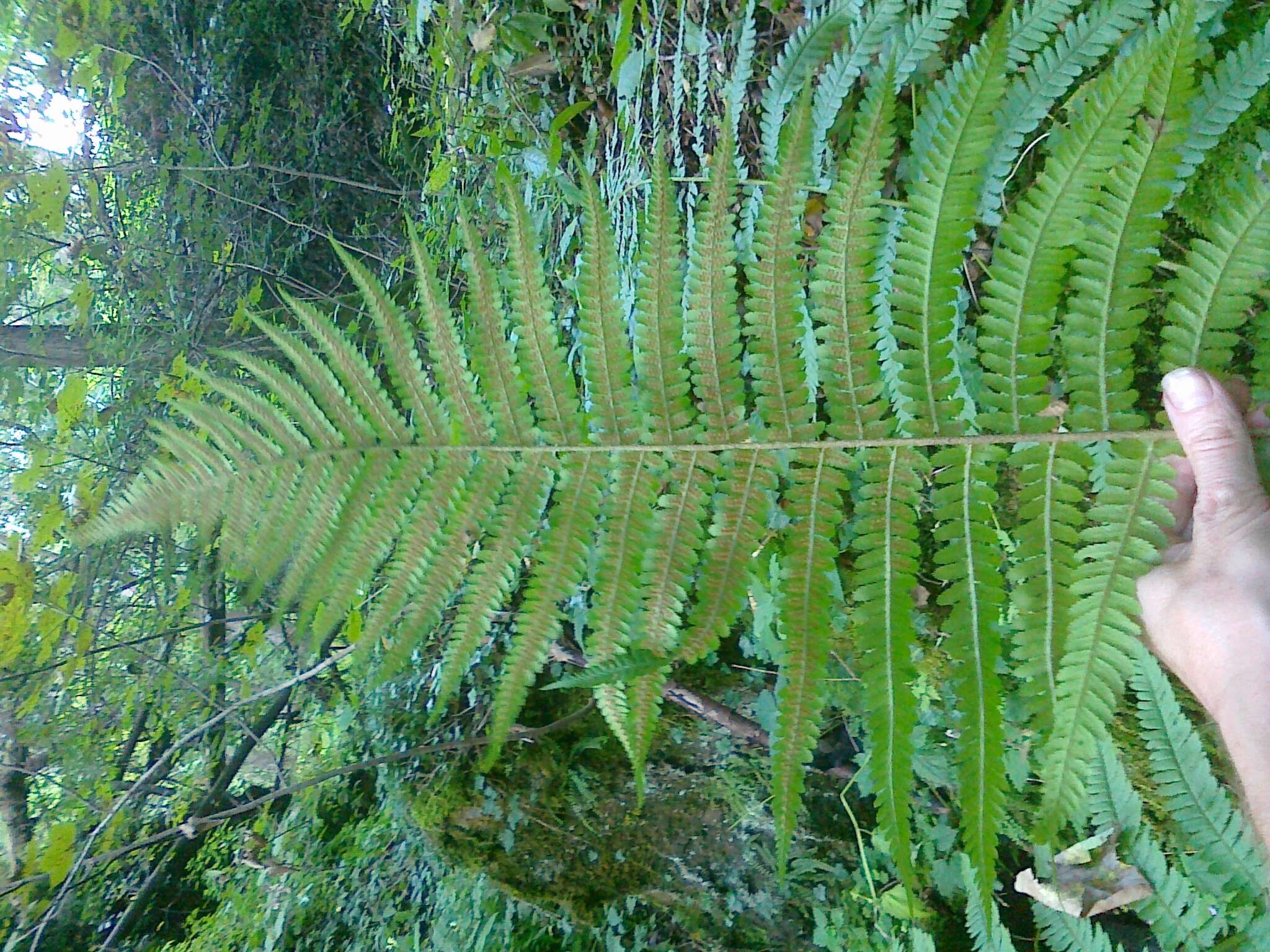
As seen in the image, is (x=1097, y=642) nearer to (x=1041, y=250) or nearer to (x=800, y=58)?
(x=1041, y=250)

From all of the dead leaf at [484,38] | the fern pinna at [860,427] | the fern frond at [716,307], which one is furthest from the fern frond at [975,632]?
the dead leaf at [484,38]

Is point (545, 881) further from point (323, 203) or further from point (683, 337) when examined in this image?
point (323, 203)

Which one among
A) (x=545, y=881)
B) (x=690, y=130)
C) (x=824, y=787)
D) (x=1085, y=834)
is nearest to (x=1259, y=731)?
(x=1085, y=834)

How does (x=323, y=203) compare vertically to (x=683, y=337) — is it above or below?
above

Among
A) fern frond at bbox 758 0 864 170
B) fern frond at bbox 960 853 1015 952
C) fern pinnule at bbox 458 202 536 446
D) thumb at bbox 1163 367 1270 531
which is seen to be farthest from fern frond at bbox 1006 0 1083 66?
fern frond at bbox 960 853 1015 952

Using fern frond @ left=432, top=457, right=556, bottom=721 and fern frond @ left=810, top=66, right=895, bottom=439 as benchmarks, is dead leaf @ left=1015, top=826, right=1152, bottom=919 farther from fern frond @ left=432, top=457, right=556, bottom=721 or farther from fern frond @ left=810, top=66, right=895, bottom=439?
fern frond @ left=432, top=457, right=556, bottom=721

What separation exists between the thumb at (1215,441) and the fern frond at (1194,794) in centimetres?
48

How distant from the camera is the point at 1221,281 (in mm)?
1066

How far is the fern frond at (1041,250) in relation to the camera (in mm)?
1049

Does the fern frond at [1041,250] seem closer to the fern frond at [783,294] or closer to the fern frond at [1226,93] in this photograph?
the fern frond at [1226,93]

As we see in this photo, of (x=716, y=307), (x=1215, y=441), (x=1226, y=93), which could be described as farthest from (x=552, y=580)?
(x=1226, y=93)

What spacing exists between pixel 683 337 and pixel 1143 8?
0.89 metres

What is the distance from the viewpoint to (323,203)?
421cm

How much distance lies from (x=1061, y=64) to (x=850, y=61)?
0.42 m
